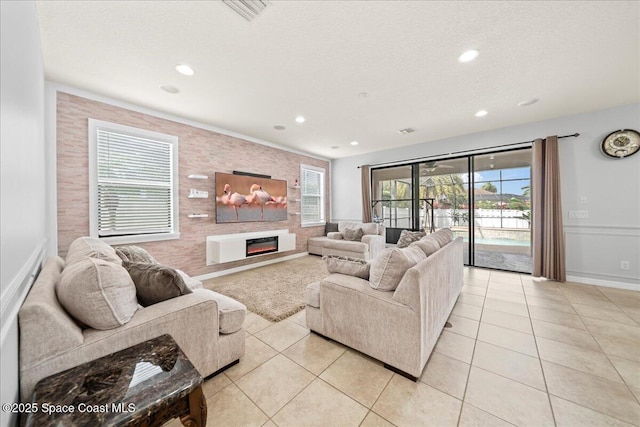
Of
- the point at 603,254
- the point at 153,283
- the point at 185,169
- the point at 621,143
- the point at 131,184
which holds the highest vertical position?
the point at 621,143

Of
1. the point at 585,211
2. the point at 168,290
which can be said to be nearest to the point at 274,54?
the point at 168,290

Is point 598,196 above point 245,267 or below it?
above

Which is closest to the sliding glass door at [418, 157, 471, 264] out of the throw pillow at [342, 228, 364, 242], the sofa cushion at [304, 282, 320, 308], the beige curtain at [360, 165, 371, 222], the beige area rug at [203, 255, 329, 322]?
the beige curtain at [360, 165, 371, 222]

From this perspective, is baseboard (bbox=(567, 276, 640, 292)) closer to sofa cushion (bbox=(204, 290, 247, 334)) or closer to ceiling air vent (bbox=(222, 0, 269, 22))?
sofa cushion (bbox=(204, 290, 247, 334))

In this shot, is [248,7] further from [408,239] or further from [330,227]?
[330,227]

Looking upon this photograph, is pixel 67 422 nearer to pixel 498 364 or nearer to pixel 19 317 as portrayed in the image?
pixel 19 317

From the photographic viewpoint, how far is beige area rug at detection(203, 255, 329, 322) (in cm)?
282

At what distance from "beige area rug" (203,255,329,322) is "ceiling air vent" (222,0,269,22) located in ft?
9.13

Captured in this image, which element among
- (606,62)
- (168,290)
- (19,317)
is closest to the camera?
(19,317)

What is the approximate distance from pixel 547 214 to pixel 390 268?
12.6 ft

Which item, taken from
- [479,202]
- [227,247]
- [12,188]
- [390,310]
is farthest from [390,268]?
[479,202]

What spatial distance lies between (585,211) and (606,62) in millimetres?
2410

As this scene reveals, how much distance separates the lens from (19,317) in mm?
965

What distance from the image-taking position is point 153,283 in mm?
1521
